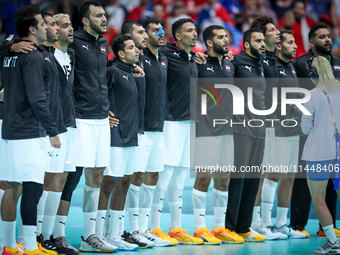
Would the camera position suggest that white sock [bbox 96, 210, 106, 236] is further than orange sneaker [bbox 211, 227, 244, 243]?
No

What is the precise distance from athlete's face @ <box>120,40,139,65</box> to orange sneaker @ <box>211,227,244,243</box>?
88.2 inches

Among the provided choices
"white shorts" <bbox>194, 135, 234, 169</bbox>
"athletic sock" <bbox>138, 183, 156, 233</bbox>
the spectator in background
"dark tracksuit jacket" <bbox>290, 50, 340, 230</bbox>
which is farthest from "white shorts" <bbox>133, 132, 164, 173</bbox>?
the spectator in background

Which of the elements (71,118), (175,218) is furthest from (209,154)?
(71,118)

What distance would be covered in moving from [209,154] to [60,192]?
74.2 inches

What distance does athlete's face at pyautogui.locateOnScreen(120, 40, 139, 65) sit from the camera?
5852 mm

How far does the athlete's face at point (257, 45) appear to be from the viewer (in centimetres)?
677

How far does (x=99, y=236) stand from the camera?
5.62 m

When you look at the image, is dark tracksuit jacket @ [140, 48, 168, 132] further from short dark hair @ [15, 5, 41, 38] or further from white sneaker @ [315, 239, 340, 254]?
white sneaker @ [315, 239, 340, 254]

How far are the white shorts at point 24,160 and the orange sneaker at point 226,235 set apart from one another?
262 cm

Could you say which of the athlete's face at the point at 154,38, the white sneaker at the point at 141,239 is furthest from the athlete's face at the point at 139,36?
the white sneaker at the point at 141,239

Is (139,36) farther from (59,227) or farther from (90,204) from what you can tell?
(59,227)

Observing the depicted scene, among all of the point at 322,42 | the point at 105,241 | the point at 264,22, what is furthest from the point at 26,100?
the point at 322,42

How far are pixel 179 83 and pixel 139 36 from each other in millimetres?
733

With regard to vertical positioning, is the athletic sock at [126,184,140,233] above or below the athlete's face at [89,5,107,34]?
below
